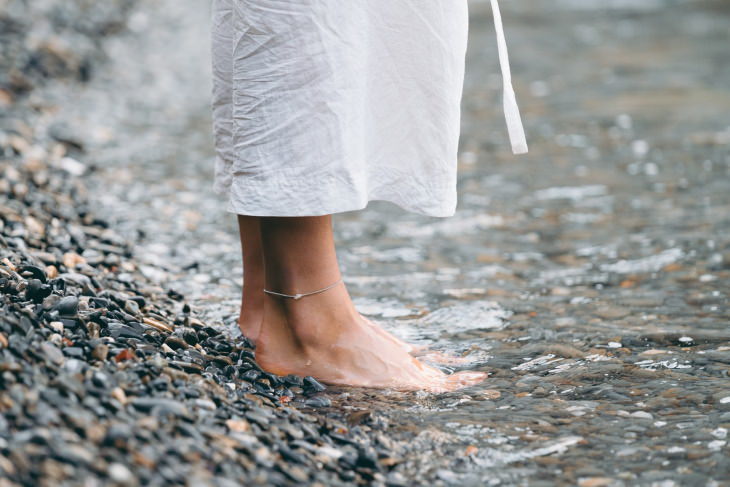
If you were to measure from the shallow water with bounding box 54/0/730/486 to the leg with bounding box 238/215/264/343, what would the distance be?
1.01 feet

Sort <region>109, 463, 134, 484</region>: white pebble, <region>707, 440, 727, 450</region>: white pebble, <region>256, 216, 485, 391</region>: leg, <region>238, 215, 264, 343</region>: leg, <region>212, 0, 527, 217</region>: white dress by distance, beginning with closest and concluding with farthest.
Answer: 1. <region>109, 463, 134, 484</region>: white pebble
2. <region>707, 440, 727, 450</region>: white pebble
3. <region>212, 0, 527, 217</region>: white dress
4. <region>256, 216, 485, 391</region>: leg
5. <region>238, 215, 264, 343</region>: leg

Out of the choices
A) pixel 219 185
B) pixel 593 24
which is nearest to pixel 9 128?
pixel 219 185

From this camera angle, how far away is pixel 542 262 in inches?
132

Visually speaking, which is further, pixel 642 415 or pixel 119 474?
pixel 642 415

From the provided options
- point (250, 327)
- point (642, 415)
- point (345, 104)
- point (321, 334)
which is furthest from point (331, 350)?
point (642, 415)

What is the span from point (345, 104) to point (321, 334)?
59 cm

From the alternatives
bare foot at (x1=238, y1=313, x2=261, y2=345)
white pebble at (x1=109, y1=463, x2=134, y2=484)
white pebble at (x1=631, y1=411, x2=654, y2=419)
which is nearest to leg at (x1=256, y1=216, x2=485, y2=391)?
bare foot at (x1=238, y1=313, x2=261, y2=345)

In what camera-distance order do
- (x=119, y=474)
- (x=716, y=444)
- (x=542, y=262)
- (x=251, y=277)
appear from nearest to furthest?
1. (x=119, y=474)
2. (x=716, y=444)
3. (x=251, y=277)
4. (x=542, y=262)

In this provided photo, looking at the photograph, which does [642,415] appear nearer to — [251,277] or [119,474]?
[251,277]

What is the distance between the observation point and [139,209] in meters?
3.93

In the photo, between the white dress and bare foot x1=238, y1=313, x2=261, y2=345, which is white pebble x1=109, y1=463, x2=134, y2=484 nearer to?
the white dress

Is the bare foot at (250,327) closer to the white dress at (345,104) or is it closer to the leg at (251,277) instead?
the leg at (251,277)

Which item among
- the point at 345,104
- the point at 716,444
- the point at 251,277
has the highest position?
the point at 345,104

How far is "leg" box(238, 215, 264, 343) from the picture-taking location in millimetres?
2385
